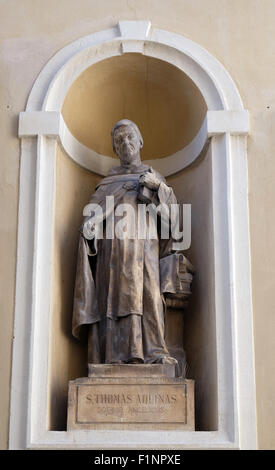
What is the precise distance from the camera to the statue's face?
309 inches

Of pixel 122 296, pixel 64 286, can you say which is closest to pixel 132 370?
pixel 122 296

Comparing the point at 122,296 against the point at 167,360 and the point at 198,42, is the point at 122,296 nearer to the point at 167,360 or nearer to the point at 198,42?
the point at 167,360

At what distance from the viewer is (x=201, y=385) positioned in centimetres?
724

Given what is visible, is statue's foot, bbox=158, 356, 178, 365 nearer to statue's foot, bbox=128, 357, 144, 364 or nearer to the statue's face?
statue's foot, bbox=128, 357, 144, 364

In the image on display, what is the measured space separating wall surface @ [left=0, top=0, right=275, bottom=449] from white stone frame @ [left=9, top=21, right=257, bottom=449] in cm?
7

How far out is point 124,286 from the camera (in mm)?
7207

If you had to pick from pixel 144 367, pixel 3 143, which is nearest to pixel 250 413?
pixel 144 367

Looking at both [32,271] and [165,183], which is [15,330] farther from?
[165,183]

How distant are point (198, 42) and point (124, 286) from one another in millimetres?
2013

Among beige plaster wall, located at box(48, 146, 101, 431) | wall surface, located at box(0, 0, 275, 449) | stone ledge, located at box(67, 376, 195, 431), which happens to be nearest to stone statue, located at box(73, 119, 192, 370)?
beige plaster wall, located at box(48, 146, 101, 431)

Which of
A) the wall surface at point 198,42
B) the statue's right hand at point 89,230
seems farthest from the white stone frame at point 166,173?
the statue's right hand at point 89,230

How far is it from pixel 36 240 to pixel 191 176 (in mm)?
1461

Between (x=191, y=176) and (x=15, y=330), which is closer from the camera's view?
(x=15, y=330)
